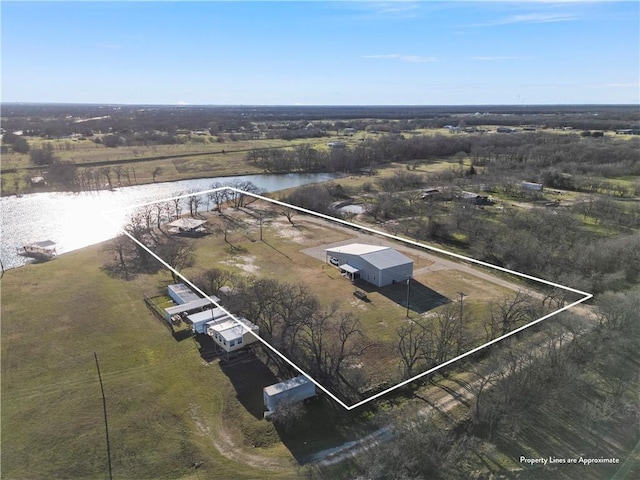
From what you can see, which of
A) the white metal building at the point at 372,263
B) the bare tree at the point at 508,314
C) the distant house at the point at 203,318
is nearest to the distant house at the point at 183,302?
the distant house at the point at 203,318

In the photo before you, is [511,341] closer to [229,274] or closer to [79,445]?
[229,274]

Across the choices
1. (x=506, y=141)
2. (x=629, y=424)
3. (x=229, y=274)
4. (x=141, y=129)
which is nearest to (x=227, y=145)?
(x=141, y=129)

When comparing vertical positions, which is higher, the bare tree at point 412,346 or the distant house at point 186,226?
the distant house at point 186,226

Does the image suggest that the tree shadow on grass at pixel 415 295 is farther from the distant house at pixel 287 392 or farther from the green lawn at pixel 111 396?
the green lawn at pixel 111 396

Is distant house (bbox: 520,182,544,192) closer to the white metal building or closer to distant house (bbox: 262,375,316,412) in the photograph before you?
the white metal building

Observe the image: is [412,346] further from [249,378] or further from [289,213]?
[289,213]
